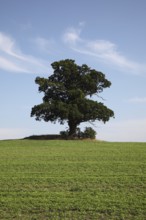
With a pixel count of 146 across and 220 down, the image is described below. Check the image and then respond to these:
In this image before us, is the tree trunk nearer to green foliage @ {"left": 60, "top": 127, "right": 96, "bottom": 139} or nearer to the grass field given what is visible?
green foliage @ {"left": 60, "top": 127, "right": 96, "bottom": 139}

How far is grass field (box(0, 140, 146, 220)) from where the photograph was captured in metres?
13.6

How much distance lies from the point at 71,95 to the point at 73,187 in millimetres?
26163

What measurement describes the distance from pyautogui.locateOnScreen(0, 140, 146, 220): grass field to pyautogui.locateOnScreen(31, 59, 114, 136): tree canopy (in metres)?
16.1

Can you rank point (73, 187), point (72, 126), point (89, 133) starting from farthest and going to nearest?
1. point (72, 126)
2. point (89, 133)
3. point (73, 187)

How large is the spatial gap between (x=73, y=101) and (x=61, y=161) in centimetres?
1967

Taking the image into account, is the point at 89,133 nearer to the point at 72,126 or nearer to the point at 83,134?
the point at 83,134

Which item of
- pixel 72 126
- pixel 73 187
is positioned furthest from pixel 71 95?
pixel 73 187

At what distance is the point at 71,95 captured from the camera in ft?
138

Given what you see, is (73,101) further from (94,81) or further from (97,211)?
(97,211)

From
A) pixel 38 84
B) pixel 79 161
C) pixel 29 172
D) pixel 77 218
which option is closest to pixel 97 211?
pixel 77 218

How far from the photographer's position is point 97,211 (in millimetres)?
13625

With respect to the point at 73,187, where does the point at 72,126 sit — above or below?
above

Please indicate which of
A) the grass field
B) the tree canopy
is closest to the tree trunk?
the tree canopy

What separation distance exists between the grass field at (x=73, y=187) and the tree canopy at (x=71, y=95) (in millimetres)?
16051
